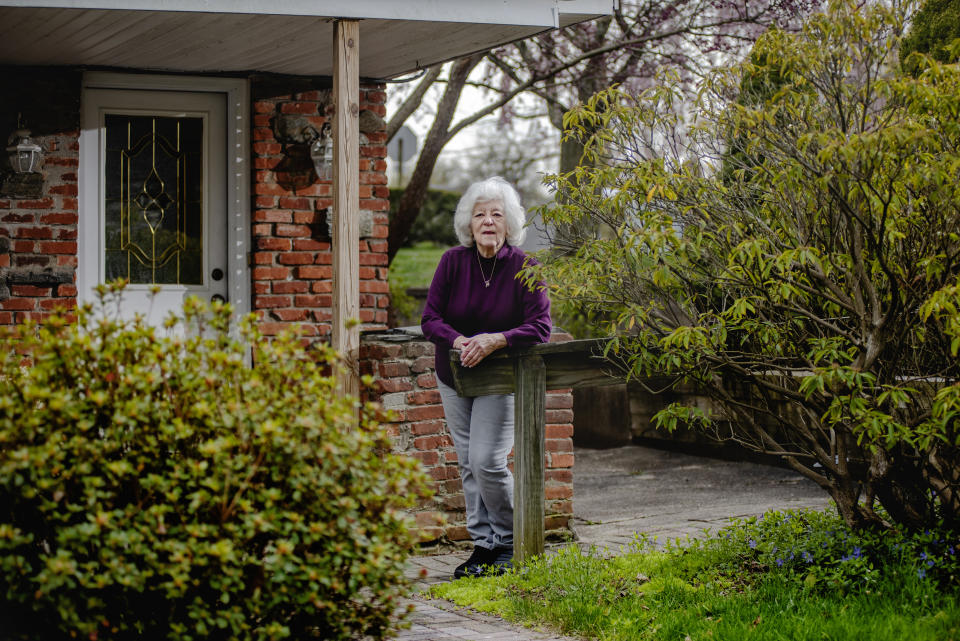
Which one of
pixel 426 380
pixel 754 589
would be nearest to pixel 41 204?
pixel 426 380

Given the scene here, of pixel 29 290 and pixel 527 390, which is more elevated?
pixel 29 290

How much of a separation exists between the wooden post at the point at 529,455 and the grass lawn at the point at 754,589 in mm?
155

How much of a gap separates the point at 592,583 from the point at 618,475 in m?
4.46

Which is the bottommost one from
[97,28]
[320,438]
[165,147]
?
[320,438]

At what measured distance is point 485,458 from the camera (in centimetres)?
518

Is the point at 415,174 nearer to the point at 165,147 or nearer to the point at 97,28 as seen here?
the point at 165,147

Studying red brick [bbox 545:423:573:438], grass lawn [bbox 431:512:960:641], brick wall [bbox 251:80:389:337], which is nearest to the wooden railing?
grass lawn [bbox 431:512:960:641]

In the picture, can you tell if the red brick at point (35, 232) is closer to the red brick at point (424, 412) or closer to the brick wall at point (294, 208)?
the brick wall at point (294, 208)

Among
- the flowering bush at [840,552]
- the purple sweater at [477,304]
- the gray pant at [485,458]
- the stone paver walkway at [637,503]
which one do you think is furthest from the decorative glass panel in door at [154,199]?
the flowering bush at [840,552]

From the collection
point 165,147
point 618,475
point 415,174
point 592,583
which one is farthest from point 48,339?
point 415,174

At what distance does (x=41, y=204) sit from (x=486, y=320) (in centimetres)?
299

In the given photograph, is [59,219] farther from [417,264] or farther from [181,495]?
[417,264]

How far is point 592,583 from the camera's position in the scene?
178 inches

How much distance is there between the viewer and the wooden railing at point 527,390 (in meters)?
5.10
